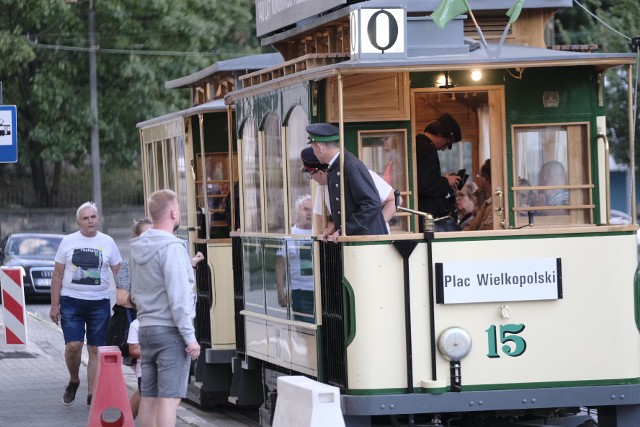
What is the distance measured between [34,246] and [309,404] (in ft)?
71.9

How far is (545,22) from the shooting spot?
10.8 metres

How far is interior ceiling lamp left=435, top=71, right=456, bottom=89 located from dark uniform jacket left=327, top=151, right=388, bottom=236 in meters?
1.04

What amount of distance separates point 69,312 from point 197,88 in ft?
11.6

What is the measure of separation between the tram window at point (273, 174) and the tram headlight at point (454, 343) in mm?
1884

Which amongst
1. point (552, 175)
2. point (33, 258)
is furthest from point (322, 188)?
point (33, 258)

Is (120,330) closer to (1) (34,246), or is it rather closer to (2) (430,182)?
(2) (430,182)

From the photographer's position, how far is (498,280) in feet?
29.7

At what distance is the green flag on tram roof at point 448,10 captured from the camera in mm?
9305

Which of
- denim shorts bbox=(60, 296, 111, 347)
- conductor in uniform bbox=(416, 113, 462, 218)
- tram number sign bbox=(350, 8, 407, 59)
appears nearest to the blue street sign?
denim shorts bbox=(60, 296, 111, 347)

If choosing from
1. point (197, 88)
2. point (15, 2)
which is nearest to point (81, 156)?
point (15, 2)

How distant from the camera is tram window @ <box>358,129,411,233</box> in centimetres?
967

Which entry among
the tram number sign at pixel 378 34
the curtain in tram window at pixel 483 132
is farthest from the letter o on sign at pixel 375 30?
the curtain in tram window at pixel 483 132

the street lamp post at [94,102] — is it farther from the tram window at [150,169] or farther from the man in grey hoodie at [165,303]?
the man in grey hoodie at [165,303]

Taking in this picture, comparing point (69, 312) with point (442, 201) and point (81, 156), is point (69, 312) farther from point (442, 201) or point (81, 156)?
point (81, 156)
